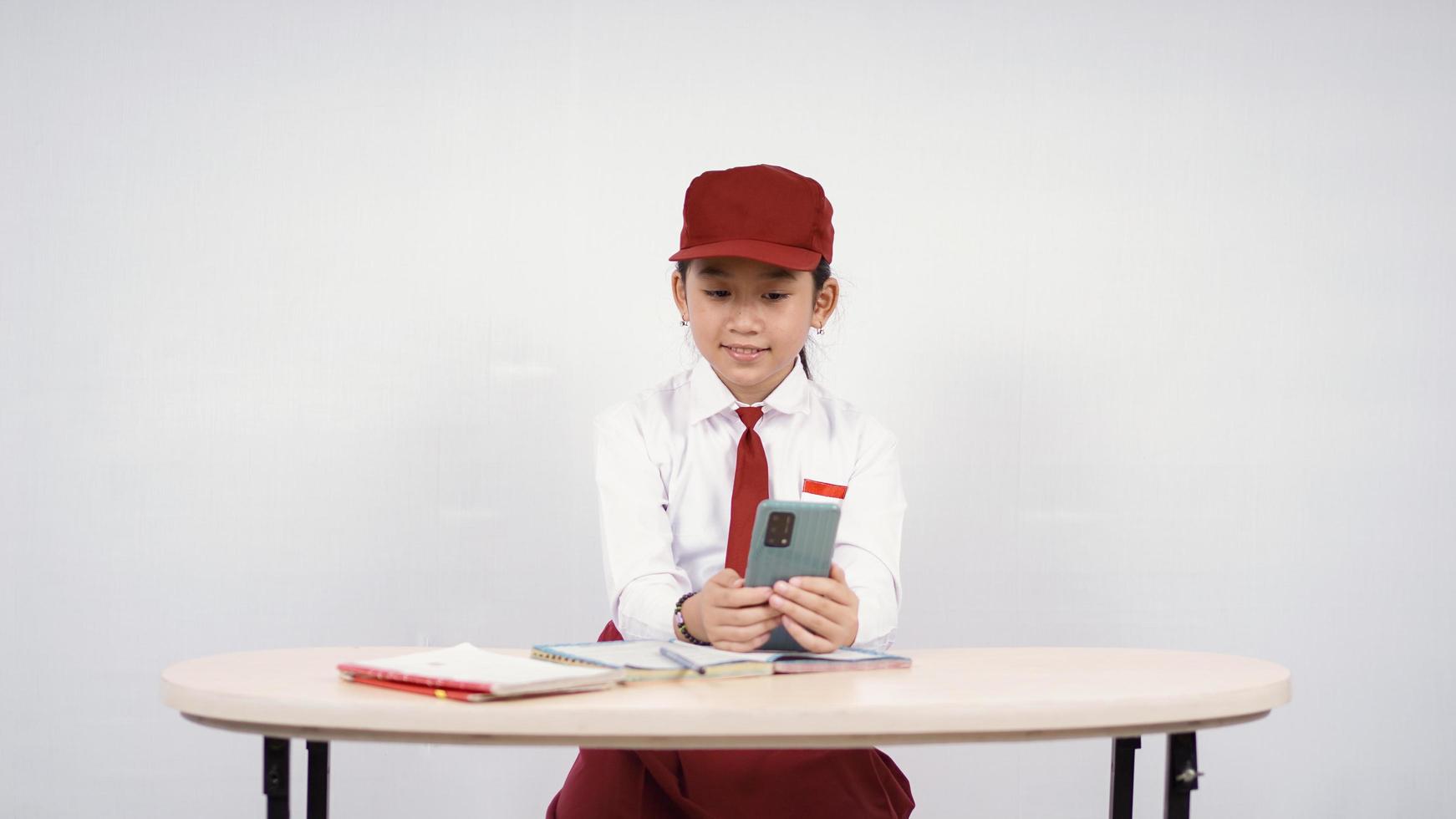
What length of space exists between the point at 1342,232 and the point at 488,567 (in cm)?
187

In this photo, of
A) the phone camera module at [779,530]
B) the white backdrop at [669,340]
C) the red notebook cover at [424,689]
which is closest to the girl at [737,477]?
the phone camera module at [779,530]

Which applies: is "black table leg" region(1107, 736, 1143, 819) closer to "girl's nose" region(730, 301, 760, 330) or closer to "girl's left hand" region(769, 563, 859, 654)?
"girl's left hand" region(769, 563, 859, 654)

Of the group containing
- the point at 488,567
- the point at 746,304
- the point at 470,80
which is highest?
the point at 470,80

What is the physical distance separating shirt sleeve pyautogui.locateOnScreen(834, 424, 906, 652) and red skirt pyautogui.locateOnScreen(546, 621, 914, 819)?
0.56 feet

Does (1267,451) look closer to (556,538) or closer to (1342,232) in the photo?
(1342,232)

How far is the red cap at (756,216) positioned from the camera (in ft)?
5.92

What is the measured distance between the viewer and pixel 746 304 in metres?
1.87

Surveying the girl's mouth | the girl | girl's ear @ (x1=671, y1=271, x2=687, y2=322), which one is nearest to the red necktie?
the girl

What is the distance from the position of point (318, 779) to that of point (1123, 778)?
3.36ft

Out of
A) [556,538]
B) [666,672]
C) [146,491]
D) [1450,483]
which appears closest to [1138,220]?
[1450,483]

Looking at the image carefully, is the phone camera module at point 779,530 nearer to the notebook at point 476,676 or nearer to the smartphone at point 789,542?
the smartphone at point 789,542

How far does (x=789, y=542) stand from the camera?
4.58 ft

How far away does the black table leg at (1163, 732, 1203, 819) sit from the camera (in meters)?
1.34

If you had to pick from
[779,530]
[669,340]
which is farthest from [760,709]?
[669,340]
